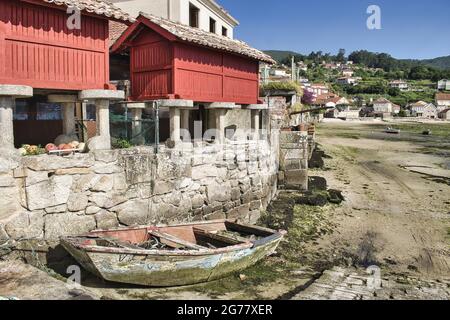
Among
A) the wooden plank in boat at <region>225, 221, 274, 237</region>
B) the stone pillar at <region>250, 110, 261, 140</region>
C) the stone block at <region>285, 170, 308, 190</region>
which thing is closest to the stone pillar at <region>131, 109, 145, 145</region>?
the wooden plank in boat at <region>225, 221, 274, 237</region>

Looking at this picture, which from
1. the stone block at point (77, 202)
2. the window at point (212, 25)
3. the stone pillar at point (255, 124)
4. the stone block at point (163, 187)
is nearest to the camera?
the stone block at point (77, 202)

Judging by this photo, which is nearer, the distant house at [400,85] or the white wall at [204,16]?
the white wall at [204,16]

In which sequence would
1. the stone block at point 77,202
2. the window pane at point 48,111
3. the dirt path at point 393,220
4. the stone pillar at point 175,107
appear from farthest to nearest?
the window pane at point 48,111
the dirt path at point 393,220
the stone pillar at point 175,107
the stone block at point 77,202

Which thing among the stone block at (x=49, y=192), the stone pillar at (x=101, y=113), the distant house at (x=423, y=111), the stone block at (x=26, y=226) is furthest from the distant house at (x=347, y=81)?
the stone block at (x=26, y=226)

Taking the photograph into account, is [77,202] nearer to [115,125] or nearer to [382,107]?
[115,125]

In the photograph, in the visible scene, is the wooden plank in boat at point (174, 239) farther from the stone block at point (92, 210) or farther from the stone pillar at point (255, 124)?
the stone pillar at point (255, 124)

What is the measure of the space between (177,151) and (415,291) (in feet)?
19.5

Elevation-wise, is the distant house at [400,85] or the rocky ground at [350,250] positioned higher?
the distant house at [400,85]

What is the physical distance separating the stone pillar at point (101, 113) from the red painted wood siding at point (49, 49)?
0.97ft

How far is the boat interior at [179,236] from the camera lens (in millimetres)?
7461

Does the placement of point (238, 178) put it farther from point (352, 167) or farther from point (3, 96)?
point (352, 167)

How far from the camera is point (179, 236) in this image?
8906mm

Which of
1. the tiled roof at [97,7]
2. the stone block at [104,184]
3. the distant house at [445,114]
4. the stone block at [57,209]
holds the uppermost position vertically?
the distant house at [445,114]

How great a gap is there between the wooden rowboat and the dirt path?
358 cm
